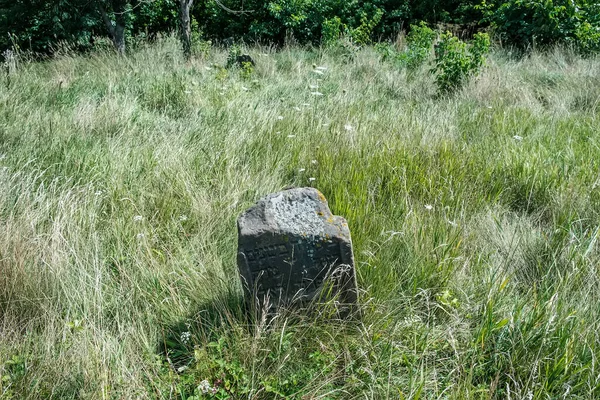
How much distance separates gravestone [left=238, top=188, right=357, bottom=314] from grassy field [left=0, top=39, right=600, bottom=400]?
15cm

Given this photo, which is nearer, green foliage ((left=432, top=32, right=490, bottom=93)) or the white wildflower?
the white wildflower

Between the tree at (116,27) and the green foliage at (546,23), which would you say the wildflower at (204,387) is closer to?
the tree at (116,27)

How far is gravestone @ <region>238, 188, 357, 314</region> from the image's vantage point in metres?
2.24

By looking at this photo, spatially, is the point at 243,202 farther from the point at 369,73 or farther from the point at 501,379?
the point at 369,73

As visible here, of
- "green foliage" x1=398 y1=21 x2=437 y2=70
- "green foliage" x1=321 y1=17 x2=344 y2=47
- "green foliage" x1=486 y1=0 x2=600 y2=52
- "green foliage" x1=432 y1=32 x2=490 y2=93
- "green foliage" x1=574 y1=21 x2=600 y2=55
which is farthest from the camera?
"green foliage" x1=321 y1=17 x2=344 y2=47

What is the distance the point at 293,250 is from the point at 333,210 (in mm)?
1014

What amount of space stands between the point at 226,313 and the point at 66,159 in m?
2.22

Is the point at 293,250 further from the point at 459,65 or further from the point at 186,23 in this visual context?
the point at 186,23

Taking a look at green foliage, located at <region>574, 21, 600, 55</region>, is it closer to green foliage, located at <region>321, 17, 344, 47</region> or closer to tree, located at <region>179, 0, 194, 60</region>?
green foliage, located at <region>321, 17, 344, 47</region>

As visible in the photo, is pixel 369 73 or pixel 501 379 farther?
pixel 369 73

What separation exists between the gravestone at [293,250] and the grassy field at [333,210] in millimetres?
151

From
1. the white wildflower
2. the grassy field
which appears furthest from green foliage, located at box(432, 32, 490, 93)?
the white wildflower

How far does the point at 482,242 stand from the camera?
305 centimetres

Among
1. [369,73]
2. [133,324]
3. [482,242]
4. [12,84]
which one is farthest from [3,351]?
[369,73]
